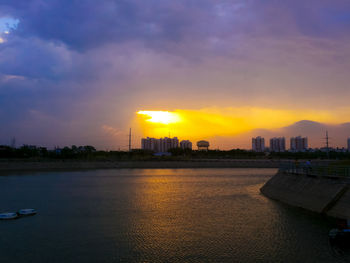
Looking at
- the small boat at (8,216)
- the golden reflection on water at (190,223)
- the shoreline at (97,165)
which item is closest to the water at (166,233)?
the golden reflection on water at (190,223)

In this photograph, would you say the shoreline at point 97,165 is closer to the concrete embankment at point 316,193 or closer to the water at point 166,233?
the concrete embankment at point 316,193

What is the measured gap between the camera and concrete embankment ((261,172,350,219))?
76.6ft

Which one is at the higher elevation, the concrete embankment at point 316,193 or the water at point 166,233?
the concrete embankment at point 316,193

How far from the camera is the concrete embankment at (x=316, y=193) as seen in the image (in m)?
23.3

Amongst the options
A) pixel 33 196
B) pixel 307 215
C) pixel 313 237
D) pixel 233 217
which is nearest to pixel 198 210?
pixel 233 217

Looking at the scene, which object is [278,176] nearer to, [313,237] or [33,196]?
[313,237]

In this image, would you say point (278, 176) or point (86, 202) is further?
point (278, 176)

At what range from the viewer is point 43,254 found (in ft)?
55.8

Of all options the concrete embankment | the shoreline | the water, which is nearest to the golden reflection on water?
the water

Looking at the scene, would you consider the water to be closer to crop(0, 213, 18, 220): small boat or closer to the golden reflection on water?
the golden reflection on water

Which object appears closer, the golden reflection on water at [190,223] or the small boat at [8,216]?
the golden reflection on water at [190,223]

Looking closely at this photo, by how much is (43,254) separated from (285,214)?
69.1 ft

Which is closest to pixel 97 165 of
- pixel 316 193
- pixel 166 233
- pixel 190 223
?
pixel 190 223

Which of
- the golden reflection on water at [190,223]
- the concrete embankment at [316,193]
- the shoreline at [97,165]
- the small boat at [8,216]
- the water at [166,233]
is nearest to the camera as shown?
the water at [166,233]
